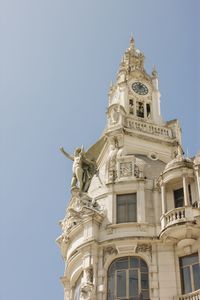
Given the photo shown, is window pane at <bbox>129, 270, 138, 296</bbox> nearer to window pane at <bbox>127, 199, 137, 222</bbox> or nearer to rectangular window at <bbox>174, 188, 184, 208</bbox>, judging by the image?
window pane at <bbox>127, 199, 137, 222</bbox>

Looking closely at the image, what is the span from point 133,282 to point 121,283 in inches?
22.0

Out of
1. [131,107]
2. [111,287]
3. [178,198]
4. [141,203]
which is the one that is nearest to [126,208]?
[141,203]

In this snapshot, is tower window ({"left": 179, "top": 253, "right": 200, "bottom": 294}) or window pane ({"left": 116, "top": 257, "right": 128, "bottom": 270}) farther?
window pane ({"left": 116, "top": 257, "right": 128, "bottom": 270})

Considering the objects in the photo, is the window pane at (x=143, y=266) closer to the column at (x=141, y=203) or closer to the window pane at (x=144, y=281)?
the window pane at (x=144, y=281)

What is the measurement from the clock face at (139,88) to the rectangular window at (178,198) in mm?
10795

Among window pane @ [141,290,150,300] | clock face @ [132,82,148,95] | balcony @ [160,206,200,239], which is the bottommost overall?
window pane @ [141,290,150,300]

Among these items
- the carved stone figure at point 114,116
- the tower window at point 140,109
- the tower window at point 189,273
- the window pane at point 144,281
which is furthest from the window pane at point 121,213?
the tower window at point 140,109

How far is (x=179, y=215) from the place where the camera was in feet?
93.9

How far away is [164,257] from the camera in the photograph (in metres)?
28.3

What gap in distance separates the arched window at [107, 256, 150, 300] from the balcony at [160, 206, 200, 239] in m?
1.91

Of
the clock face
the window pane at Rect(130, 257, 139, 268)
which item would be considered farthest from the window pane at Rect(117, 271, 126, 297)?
the clock face

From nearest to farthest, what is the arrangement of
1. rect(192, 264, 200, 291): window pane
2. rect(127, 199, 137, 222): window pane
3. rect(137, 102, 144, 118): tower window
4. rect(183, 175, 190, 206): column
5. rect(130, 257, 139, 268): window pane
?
rect(192, 264, 200, 291): window pane < rect(130, 257, 139, 268): window pane < rect(183, 175, 190, 206): column < rect(127, 199, 137, 222): window pane < rect(137, 102, 144, 118): tower window

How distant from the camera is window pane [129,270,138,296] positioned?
27167mm

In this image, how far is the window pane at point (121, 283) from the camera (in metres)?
27.2
